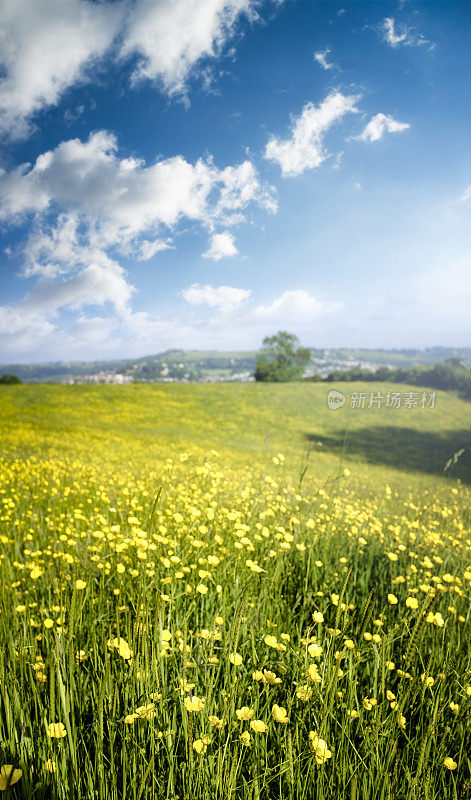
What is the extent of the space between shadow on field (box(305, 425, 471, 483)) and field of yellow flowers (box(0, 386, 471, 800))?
54.5 ft

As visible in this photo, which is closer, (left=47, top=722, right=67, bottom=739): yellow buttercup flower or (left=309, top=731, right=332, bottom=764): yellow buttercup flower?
(left=309, top=731, right=332, bottom=764): yellow buttercup flower

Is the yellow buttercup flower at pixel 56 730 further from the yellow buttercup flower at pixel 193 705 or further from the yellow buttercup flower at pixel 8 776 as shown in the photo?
the yellow buttercup flower at pixel 193 705

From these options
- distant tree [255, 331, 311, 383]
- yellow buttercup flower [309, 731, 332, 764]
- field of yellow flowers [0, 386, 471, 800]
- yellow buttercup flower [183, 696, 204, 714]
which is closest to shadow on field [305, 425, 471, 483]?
field of yellow flowers [0, 386, 471, 800]

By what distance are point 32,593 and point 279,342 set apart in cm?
8044

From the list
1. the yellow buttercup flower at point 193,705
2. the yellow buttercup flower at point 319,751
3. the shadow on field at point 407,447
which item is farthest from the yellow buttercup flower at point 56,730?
the shadow on field at point 407,447

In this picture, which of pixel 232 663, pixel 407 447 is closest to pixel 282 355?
pixel 407 447

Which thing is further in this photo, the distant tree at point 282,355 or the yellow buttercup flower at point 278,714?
the distant tree at point 282,355

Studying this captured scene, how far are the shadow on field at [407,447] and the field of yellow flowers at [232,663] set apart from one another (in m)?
16.6

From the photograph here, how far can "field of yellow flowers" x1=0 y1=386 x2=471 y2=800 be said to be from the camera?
1.50 m

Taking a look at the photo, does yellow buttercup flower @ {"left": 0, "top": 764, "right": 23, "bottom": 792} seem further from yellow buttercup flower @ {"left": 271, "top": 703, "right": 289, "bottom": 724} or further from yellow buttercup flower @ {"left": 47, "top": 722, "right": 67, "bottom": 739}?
yellow buttercup flower @ {"left": 271, "top": 703, "right": 289, "bottom": 724}

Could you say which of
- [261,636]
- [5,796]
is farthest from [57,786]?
[261,636]

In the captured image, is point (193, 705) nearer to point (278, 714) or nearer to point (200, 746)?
point (200, 746)

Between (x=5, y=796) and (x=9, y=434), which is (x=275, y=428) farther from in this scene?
(x=5, y=796)

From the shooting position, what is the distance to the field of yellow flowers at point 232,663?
1497mm
